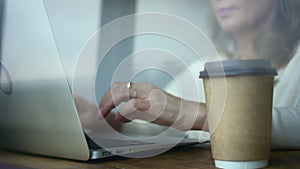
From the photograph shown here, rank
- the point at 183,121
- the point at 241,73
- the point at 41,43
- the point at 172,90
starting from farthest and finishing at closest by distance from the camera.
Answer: the point at 172,90
the point at 183,121
the point at 41,43
the point at 241,73

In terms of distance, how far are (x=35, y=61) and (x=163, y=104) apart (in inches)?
13.5

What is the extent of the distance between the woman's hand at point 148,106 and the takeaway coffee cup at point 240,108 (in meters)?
0.26

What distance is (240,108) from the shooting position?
17.2 inches

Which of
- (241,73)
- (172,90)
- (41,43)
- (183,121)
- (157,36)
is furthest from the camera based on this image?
(172,90)

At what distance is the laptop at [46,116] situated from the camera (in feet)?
1.68

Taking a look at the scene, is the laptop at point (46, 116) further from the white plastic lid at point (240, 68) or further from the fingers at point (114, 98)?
the white plastic lid at point (240, 68)

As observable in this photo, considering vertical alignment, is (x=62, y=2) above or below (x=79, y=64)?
above

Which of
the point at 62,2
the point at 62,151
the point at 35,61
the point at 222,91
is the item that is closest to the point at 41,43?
the point at 35,61

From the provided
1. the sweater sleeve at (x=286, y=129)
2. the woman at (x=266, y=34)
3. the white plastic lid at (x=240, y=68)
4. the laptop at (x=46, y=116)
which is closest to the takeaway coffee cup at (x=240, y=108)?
the white plastic lid at (x=240, y=68)

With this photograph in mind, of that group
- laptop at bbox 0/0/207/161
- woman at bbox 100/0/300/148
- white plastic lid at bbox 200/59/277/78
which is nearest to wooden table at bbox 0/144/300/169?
laptop at bbox 0/0/207/161

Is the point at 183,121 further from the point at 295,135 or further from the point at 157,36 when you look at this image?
the point at 157,36

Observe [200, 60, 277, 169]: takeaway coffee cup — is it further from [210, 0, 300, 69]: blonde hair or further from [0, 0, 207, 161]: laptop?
[210, 0, 300, 69]: blonde hair

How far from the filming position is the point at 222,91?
445 millimetres

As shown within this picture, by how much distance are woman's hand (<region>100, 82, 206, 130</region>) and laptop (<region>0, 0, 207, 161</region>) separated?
71 millimetres
